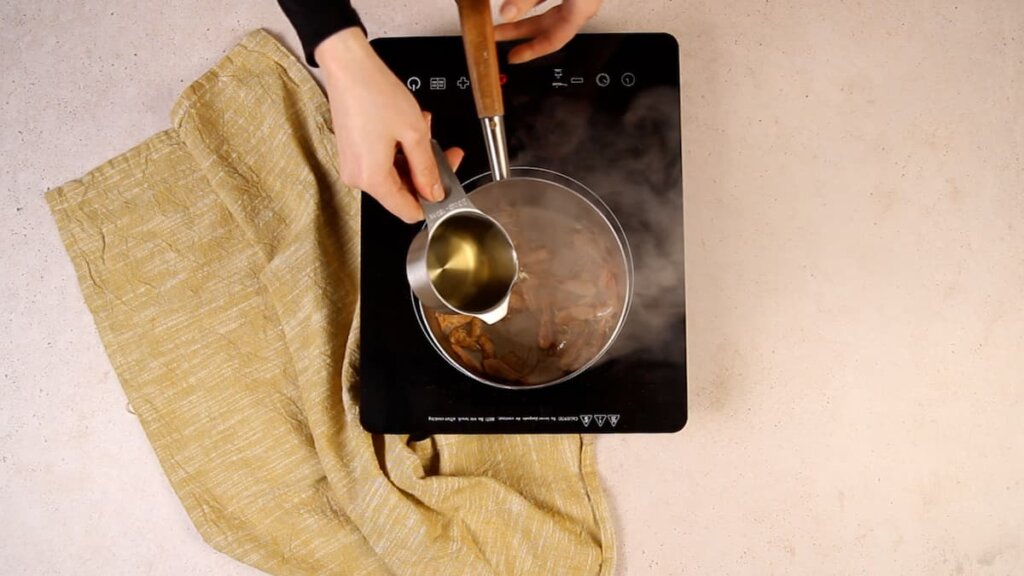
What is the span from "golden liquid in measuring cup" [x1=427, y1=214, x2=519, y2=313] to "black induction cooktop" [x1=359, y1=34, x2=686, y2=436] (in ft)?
0.37

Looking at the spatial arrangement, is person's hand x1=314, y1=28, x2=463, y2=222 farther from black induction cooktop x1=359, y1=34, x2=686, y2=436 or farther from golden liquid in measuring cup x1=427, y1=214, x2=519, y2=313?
black induction cooktop x1=359, y1=34, x2=686, y2=436

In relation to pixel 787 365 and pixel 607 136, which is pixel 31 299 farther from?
pixel 787 365

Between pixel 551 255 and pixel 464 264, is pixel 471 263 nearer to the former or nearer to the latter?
pixel 464 264

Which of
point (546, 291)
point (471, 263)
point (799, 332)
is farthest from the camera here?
point (799, 332)

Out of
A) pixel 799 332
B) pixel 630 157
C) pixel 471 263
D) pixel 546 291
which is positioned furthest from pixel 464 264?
pixel 799 332

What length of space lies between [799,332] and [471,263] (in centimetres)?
45

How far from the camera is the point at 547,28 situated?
2.82ft

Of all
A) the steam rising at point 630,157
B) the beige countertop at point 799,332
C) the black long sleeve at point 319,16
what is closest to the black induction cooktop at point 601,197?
the steam rising at point 630,157

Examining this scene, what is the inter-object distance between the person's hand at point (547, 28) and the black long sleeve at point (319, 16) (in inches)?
9.1

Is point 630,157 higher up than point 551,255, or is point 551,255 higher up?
point 630,157

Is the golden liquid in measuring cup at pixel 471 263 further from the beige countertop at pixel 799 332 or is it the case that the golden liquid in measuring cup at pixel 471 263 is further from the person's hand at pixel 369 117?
the beige countertop at pixel 799 332

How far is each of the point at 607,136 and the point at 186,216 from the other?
1.68 feet

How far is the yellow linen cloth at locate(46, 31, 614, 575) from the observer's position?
3.09ft

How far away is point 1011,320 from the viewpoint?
0.98m
